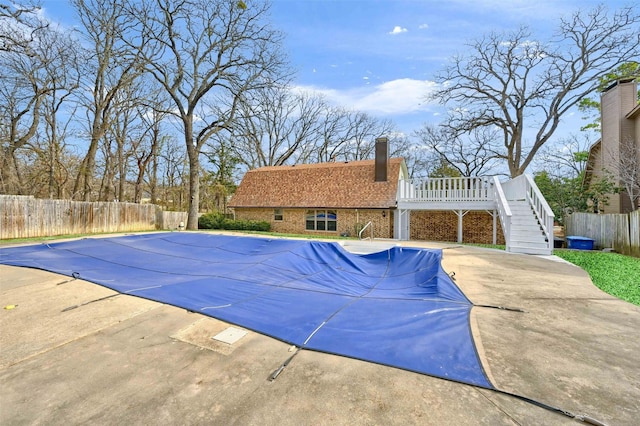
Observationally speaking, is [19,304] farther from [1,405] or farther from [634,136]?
[634,136]

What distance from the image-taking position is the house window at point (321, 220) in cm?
1644

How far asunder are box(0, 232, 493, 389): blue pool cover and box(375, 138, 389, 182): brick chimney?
8.62 m

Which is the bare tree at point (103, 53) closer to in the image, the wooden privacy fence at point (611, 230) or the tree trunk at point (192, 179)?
the tree trunk at point (192, 179)

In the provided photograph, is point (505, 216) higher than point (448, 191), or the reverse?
point (448, 191)

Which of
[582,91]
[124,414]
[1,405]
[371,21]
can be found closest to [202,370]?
[124,414]

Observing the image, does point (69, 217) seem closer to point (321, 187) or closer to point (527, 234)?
point (321, 187)

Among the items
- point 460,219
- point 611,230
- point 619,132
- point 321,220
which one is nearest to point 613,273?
point 611,230

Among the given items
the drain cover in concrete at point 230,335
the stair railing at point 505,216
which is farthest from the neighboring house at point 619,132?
the drain cover in concrete at point 230,335

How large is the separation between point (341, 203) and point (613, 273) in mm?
11199

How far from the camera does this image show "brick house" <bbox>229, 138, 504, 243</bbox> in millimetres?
14680

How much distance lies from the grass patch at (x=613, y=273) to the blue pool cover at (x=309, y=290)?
2.78 m

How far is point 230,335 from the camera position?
10.2 ft

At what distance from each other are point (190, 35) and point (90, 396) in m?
19.5

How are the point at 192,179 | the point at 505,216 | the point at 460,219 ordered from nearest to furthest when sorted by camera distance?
1. the point at 505,216
2. the point at 460,219
3. the point at 192,179
